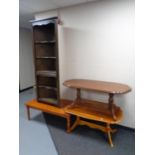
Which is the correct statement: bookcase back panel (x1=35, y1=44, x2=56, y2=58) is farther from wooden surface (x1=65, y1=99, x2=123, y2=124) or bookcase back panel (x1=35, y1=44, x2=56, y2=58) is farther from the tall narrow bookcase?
wooden surface (x1=65, y1=99, x2=123, y2=124)

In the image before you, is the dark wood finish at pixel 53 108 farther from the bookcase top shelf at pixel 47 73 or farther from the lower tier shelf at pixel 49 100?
the bookcase top shelf at pixel 47 73

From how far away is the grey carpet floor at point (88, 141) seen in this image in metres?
2.35

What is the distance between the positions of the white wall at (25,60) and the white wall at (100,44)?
235 centimetres

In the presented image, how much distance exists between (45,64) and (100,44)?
4.43 feet

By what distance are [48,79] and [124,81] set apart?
5.65 ft

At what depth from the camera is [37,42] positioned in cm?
334

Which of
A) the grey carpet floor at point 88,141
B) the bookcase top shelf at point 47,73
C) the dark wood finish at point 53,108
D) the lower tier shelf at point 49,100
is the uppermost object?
the bookcase top shelf at point 47,73

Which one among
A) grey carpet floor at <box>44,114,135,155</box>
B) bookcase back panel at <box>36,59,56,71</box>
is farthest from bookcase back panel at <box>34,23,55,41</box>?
grey carpet floor at <box>44,114,135,155</box>

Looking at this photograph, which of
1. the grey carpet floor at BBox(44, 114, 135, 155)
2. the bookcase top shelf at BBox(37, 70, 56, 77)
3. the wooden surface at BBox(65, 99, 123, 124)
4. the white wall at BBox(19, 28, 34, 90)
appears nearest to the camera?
the grey carpet floor at BBox(44, 114, 135, 155)

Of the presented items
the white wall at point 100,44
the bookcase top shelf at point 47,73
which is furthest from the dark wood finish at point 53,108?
the bookcase top shelf at point 47,73

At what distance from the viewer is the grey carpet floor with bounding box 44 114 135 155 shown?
2.35m

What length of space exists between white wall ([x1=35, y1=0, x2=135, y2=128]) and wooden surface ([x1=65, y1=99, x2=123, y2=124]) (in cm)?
22
